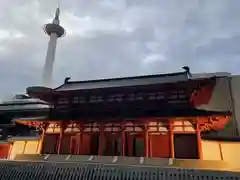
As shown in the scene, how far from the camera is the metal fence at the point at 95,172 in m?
9.72

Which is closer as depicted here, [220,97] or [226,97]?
[226,97]

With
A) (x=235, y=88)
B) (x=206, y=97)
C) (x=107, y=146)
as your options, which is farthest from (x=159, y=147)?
(x=235, y=88)

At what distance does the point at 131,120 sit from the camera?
47.2 ft

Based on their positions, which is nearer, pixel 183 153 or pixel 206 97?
pixel 183 153

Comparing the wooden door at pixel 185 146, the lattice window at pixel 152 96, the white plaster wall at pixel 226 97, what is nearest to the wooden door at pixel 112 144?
the lattice window at pixel 152 96

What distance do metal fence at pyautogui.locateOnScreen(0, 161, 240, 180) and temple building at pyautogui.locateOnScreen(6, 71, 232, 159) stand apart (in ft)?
11.4

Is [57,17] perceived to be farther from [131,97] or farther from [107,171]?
[107,171]

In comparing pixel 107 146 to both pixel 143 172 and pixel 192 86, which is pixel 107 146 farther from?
pixel 192 86

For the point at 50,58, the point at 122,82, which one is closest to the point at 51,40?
the point at 50,58

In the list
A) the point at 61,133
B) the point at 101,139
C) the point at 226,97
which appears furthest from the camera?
the point at 226,97

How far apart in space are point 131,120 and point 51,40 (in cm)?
3292

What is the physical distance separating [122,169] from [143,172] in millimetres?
955

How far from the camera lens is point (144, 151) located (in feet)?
47.5

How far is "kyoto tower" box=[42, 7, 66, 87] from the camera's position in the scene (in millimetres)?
40594
